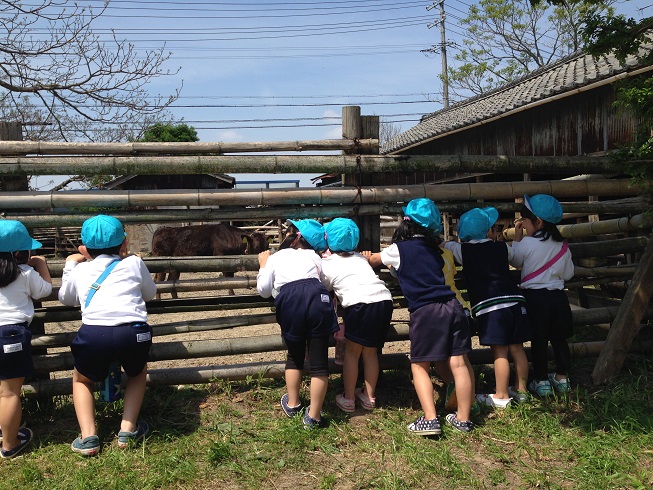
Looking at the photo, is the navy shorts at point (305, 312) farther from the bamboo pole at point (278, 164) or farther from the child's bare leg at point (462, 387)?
the bamboo pole at point (278, 164)

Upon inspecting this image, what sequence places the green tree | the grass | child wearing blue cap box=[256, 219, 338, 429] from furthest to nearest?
1. the green tree
2. child wearing blue cap box=[256, 219, 338, 429]
3. the grass

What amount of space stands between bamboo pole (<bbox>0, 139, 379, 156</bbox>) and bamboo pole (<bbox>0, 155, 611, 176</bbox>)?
73 mm

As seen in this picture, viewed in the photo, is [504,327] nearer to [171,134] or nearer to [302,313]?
[302,313]

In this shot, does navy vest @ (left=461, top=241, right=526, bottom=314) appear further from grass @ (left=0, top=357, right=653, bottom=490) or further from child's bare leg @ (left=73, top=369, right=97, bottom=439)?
child's bare leg @ (left=73, top=369, right=97, bottom=439)

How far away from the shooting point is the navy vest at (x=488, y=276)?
4391 millimetres

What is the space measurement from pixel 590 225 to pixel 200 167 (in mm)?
3356

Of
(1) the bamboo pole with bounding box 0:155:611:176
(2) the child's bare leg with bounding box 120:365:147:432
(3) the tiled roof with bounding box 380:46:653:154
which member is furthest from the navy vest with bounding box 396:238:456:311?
(3) the tiled roof with bounding box 380:46:653:154

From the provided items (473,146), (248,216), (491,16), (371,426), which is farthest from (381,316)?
(491,16)

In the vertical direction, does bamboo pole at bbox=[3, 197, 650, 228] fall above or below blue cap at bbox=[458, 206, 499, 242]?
above

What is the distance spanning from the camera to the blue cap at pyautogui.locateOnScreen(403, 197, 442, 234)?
4266mm

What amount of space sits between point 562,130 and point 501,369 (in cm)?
783

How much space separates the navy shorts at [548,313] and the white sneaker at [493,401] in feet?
1.81

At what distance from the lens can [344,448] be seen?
152 inches

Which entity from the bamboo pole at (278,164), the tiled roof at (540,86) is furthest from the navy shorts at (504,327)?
the tiled roof at (540,86)
